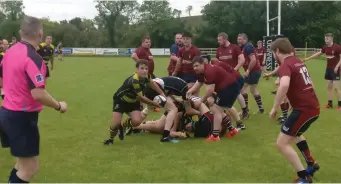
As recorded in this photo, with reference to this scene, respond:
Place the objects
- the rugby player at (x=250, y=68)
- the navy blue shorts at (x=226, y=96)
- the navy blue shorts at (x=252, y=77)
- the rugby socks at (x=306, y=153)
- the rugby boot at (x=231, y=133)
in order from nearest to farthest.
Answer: the rugby socks at (x=306, y=153), the navy blue shorts at (x=226, y=96), the rugby boot at (x=231, y=133), the rugby player at (x=250, y=68), the navy blue shorts at (x=252, y=77)

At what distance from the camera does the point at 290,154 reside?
16.8ft

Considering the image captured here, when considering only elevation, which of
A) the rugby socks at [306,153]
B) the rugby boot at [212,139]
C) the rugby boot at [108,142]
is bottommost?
the rugby boot at [212,139]

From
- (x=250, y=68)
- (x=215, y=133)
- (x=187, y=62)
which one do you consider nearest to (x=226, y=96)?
(x=215, y=133)

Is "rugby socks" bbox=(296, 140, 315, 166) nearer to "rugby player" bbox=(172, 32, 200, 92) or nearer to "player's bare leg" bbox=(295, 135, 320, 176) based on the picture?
"player's bare leg" bbox=(295, 135, 320, 176)

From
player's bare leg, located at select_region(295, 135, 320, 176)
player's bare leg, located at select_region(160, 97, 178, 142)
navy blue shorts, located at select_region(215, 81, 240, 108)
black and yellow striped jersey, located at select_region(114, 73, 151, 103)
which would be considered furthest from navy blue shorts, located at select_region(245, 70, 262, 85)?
player's bare leg, located at select_region(295, 135, 320, 176)

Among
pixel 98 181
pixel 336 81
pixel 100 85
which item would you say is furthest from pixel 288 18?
pixel 98 181

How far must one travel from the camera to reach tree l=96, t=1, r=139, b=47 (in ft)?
258

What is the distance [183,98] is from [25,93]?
4286mm

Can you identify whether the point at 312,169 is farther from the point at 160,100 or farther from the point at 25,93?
the point at 25,93

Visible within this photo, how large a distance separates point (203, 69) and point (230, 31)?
46.8 metres

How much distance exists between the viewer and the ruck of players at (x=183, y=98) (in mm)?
4012

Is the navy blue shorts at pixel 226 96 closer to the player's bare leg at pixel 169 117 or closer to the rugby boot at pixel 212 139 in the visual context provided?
the rugby boot at pixel 212 139

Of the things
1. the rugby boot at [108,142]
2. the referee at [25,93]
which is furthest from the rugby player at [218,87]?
the referee at [25,93]

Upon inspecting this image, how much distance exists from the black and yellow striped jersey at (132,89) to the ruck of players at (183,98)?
0.06 ft
